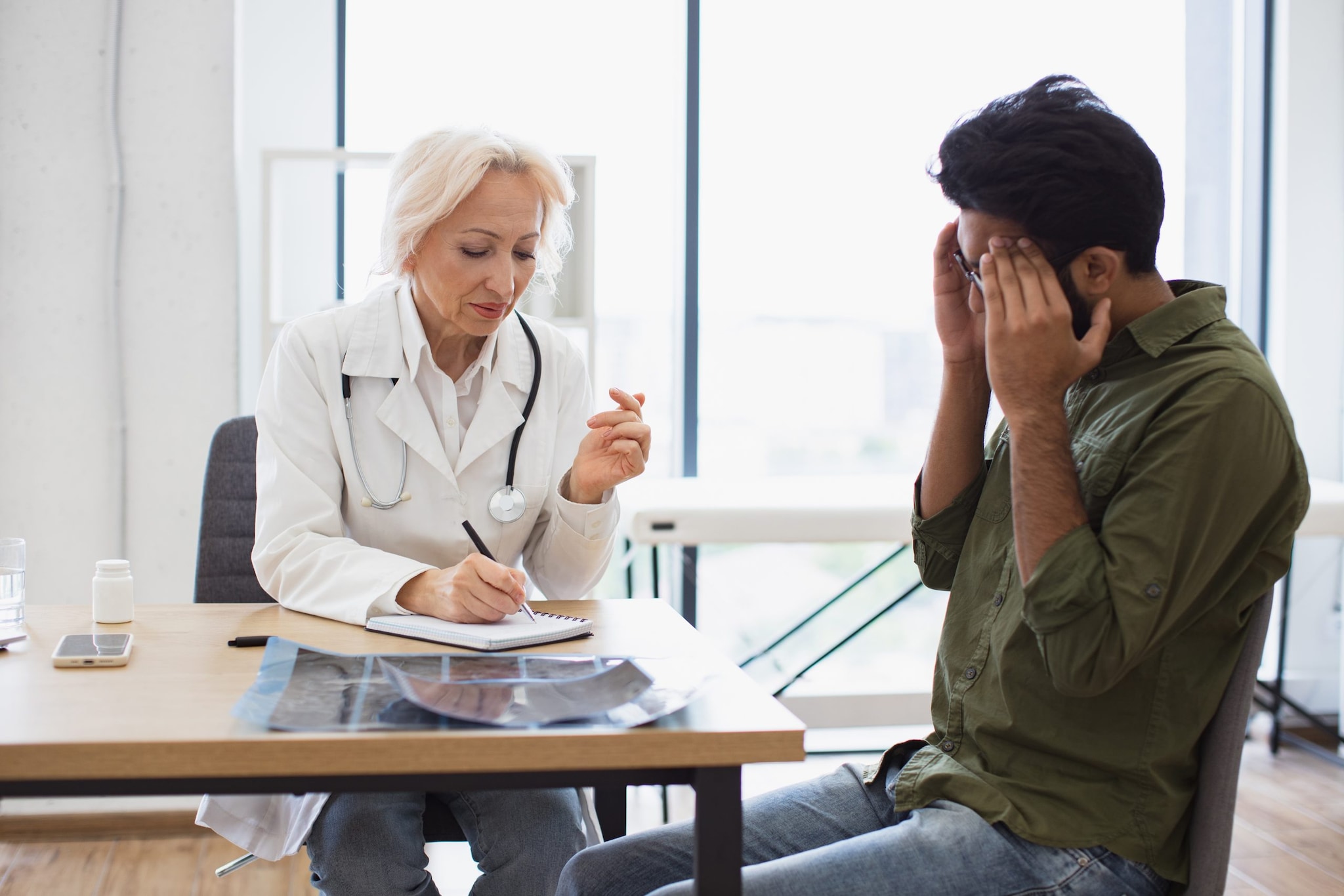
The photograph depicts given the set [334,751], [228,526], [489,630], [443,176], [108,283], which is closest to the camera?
[334,751]

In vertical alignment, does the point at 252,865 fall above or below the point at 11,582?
below

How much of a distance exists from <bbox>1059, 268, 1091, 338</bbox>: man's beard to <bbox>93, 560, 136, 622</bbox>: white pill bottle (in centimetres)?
114

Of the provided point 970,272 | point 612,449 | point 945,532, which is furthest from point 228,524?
point 970,272

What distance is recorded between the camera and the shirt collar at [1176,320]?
3.56 ft

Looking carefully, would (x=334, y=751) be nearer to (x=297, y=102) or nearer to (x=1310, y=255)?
(x=297, y=102)

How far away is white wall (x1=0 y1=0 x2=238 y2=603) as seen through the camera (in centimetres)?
267

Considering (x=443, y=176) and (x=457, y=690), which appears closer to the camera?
(x=457, y=690)

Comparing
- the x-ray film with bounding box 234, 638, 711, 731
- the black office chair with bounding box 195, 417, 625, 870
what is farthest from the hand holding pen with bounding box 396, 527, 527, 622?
the black office chair with bounding box 195, 417, 625, 870

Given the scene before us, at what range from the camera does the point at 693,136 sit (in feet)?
11.0

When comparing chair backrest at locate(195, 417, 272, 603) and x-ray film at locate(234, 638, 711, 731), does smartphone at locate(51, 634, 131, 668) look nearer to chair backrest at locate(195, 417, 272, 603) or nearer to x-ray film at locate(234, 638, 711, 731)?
x-ray film at locate(234, 638, 711, 731)

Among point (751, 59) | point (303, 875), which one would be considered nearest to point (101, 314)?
point (303, 875)

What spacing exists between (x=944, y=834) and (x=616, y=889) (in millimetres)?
360

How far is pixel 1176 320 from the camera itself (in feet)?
3.58

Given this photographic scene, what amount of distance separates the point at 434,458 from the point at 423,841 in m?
0.53
